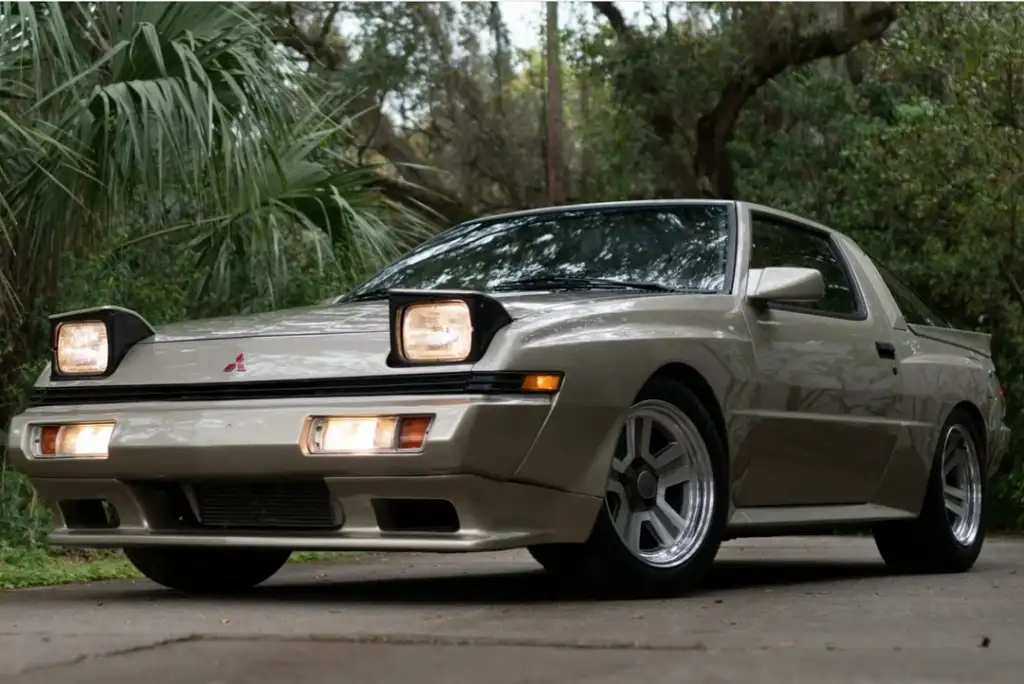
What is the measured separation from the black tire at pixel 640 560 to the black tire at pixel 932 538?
5.55 feet

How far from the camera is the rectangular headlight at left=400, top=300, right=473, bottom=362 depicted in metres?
5.05

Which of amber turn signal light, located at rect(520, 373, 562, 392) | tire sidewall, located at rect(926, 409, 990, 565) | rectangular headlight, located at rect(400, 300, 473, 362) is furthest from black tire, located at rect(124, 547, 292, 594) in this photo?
tire sidewall, located at rect(926, 409, 990, 565)

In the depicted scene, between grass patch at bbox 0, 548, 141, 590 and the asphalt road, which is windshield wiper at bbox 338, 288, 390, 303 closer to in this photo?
the asphalt road

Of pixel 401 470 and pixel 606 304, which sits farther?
pixel 606 304

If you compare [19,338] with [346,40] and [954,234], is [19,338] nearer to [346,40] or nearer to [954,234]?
[954,234]

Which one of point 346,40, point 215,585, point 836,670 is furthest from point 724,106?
point 836,670

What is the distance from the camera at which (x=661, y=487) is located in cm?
564

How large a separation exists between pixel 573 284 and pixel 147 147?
317cm

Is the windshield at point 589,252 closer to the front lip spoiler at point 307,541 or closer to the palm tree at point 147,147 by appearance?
the front lip spoiler at point 307,541

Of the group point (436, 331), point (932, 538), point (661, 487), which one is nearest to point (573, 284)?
point (661, 487)

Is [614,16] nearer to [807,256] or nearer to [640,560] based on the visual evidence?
[807,256]

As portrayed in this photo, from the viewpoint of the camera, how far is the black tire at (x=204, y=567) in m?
5.98

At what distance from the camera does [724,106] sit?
772 inches

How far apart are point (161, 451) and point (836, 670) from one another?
2.38m
